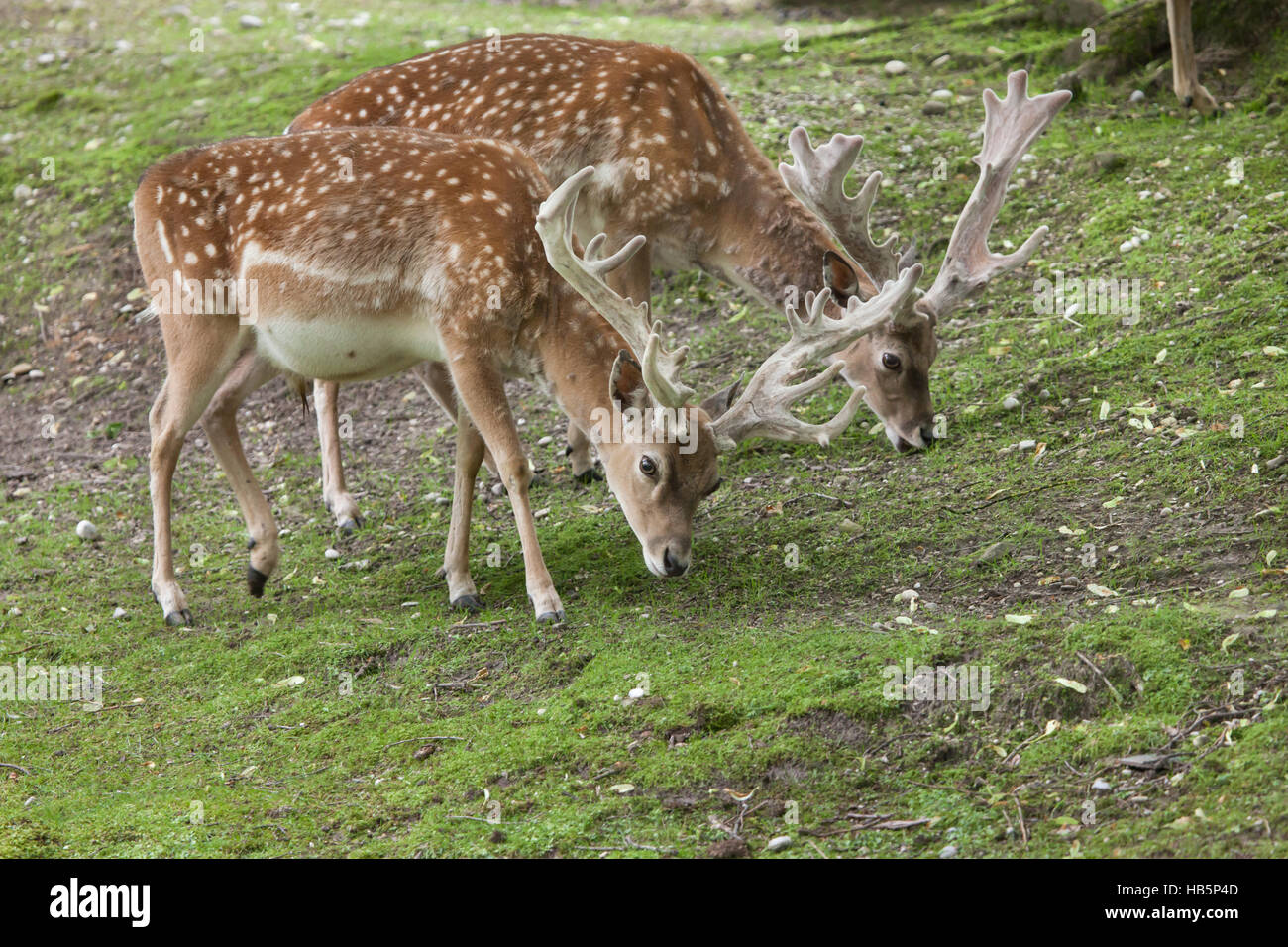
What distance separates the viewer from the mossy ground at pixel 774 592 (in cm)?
441

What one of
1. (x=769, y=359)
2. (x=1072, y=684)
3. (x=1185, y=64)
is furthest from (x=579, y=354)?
(x=1185, y=64)

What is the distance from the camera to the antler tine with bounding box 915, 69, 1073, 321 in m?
6.86

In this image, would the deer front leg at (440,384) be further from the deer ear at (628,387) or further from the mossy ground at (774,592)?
the deer ear at (628,387)

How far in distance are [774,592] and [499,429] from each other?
142 centimetres

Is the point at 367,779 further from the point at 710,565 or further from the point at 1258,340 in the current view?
the point at 1258,340

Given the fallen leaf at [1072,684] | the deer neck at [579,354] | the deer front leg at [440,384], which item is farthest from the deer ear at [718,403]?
the fallen leaf at [1072,684]

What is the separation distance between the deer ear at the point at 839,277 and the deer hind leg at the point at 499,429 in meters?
1.78

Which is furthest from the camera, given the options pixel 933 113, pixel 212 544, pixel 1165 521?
pixel 933 113

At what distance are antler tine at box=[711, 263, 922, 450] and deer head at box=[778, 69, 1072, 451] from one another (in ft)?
2.17

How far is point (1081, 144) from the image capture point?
931 cm

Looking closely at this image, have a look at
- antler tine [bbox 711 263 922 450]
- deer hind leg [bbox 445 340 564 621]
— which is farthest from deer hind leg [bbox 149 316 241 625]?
antler tine [bbox 711 263 922 450]

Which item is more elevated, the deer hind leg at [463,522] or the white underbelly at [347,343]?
the white underbelly at [347,343]

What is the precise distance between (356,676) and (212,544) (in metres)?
2.11
